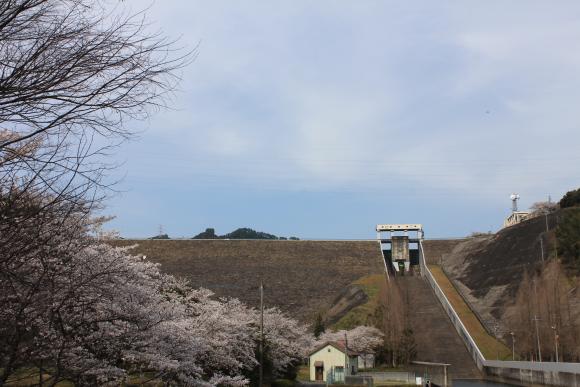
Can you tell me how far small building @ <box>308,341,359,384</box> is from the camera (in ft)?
132

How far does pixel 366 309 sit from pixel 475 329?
1356 centimetres

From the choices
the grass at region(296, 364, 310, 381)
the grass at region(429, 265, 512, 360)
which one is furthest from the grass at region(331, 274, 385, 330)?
the grass at region(429, 265, 512, 360)

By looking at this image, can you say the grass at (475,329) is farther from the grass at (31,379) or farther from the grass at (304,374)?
the grass at (31,379)

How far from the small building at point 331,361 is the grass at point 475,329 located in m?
10.9

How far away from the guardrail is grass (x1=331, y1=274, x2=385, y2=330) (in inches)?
301

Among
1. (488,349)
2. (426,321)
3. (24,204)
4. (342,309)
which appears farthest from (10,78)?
(342,309)

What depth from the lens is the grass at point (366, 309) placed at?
191 feet

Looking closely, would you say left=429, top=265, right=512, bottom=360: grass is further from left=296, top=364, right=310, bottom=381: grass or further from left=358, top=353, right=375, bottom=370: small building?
left=296, top=364, right=310, bottom=381: grass

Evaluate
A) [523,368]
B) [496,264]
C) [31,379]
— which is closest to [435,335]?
[523,368]

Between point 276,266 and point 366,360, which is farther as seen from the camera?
point 276,266

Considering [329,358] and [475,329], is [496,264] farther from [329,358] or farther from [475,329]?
[329,358]

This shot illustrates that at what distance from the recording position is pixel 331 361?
41.9 m

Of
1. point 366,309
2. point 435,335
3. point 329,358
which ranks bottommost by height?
point 329,358

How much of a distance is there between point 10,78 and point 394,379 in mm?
37558
